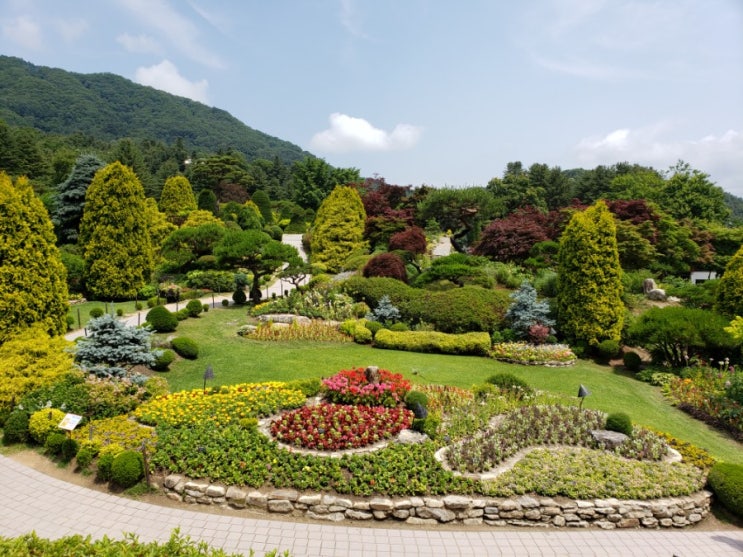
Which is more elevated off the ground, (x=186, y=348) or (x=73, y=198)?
(x=73, y=198)

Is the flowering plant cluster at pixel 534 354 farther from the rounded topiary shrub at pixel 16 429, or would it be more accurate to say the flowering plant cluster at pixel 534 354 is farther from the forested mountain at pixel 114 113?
the forested mountain at pixel 114 113

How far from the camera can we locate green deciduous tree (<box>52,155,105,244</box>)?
88.2ft

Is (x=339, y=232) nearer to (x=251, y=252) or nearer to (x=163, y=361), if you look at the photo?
(x=251, y=252)

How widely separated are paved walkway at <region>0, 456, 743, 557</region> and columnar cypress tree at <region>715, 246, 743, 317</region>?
31.7ft

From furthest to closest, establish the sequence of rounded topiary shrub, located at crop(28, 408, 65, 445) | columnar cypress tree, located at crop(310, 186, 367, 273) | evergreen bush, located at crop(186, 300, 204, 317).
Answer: columnar cypress tree, located at crop(310, 186, 367, 273) < evergreen bush, located at crop(186, 300, 204, 317) < rounded topiary shrub, located at crop(28, 408, 65, 445)

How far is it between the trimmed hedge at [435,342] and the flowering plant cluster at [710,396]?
5690 millimetres

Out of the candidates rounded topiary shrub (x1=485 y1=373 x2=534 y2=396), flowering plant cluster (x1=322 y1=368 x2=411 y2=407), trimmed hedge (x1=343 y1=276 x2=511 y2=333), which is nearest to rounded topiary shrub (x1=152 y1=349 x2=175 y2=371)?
flowering plant cluster (x1=322 y1=368 x2=411 y2=407)

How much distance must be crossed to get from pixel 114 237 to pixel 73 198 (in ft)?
24.7

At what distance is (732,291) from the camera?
587 inches

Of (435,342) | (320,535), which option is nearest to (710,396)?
(435,342)

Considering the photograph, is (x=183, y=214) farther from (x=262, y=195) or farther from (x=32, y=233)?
(x=32, y=233)

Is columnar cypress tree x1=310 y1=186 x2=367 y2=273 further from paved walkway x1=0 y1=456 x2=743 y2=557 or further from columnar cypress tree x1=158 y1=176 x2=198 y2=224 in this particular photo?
paved walkway x1=0 y1=456 x2=743 y2=557

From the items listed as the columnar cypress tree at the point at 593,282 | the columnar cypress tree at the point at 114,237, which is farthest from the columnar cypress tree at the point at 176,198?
the columnar cypress tree at the point at 593,282

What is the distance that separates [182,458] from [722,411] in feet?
41.9
